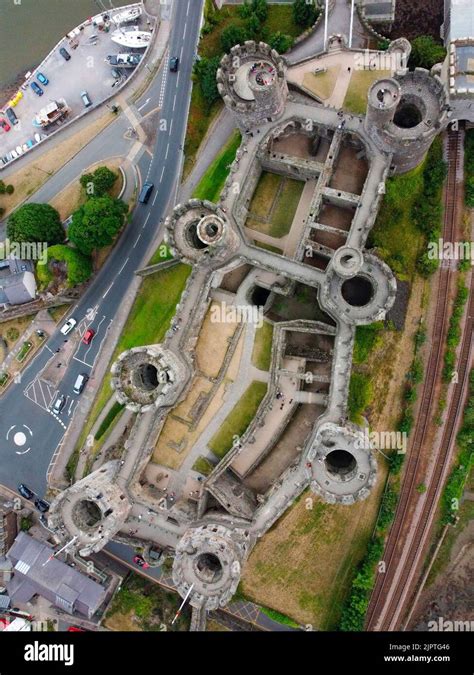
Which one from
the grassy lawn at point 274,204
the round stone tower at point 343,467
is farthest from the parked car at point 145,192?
the round stone tower at point 343,467

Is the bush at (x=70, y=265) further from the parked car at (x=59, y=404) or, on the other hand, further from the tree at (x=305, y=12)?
the tree at (x=305, y=12)

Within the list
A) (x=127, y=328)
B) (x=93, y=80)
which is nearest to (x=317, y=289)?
(x=127, y=328)

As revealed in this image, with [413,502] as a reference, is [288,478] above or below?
below

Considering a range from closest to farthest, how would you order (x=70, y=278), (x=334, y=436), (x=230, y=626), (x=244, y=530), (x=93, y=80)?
(x=334, y=436) → (x=244, y=530) → (x=230, y=626) → (x=70, y=278) → (x=93, y=80)

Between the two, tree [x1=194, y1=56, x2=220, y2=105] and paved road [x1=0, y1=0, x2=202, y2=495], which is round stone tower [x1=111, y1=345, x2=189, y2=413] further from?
tree [x1=194, y1=56, x2=220, y2=105]

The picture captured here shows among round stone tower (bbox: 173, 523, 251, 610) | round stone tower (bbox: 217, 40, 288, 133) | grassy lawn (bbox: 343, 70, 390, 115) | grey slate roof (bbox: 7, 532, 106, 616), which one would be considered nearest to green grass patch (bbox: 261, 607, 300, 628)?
round stone tower (bbox: 173, 523, 251, 610)

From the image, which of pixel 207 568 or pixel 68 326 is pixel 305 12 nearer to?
pixel 68 326
